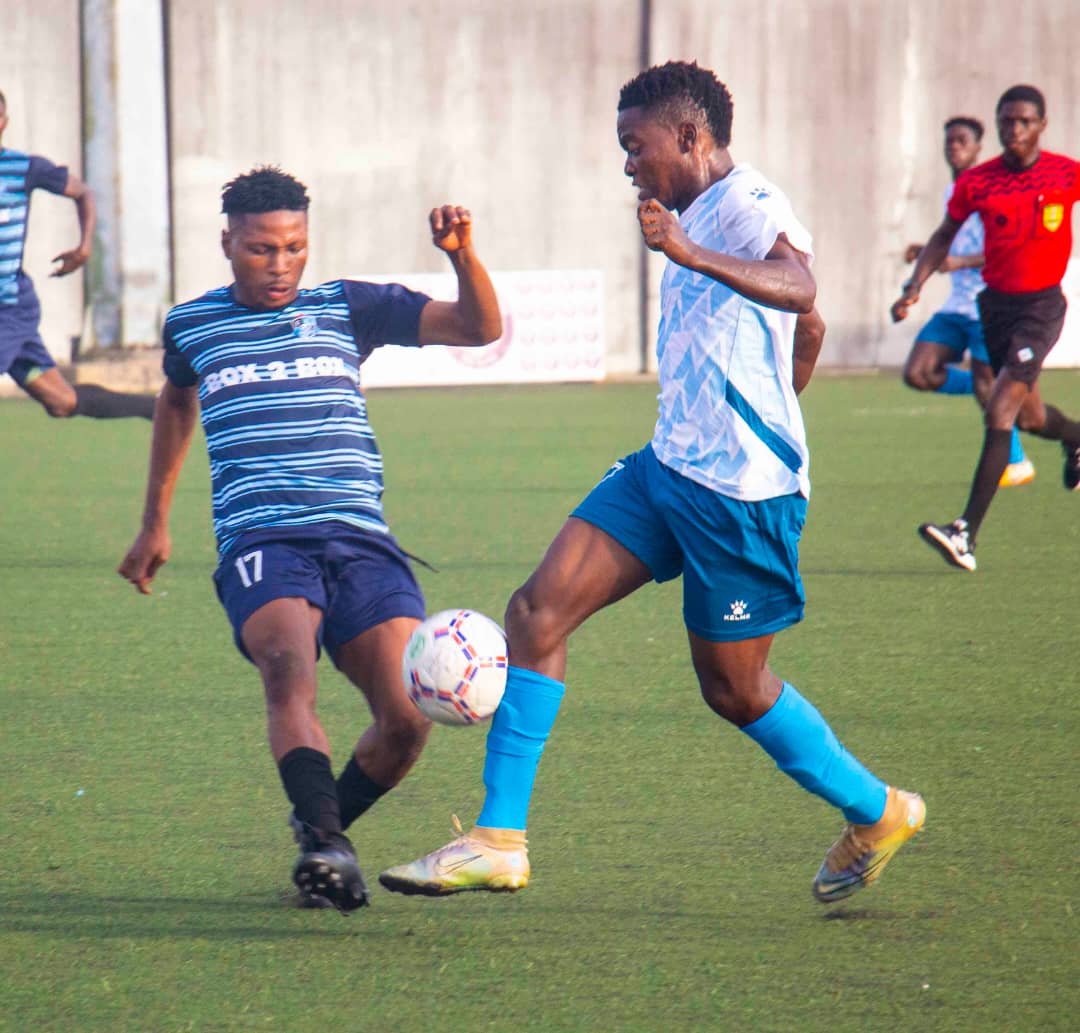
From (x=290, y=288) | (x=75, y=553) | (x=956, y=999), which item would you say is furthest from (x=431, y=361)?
(x=956, y=999)

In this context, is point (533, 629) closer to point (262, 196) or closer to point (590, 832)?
point (590, 832)

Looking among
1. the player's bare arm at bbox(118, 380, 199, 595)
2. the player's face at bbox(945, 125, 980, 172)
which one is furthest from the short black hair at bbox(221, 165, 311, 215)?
the player's face at bbox(945, 125, 980, 172)

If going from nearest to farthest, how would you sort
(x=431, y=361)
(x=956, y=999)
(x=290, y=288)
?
1. (x=956, y=999)
2. (x=290, y=288)
3. (x=431, y=361)

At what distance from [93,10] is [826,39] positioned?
27.8ft

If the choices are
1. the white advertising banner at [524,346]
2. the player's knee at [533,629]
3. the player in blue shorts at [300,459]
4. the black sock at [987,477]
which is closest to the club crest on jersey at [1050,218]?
the black sock at [987,477]

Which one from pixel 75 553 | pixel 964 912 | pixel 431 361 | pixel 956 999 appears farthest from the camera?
pixel 431 361

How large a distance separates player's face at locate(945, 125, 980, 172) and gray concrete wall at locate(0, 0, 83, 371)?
36.0 feet

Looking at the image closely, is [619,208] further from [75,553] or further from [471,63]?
[75,553]

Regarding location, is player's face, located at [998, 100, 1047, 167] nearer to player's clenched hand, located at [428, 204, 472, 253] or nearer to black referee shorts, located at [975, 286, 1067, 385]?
black referee shorts, located at [975, 286, 1067, 385]

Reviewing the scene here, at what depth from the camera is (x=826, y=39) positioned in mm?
22625

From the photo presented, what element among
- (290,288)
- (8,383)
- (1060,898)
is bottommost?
(8,383)

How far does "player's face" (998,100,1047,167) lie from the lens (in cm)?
928

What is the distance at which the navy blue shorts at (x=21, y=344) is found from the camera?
10.4m

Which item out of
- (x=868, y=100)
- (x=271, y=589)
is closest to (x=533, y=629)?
(x=271, y=589)
